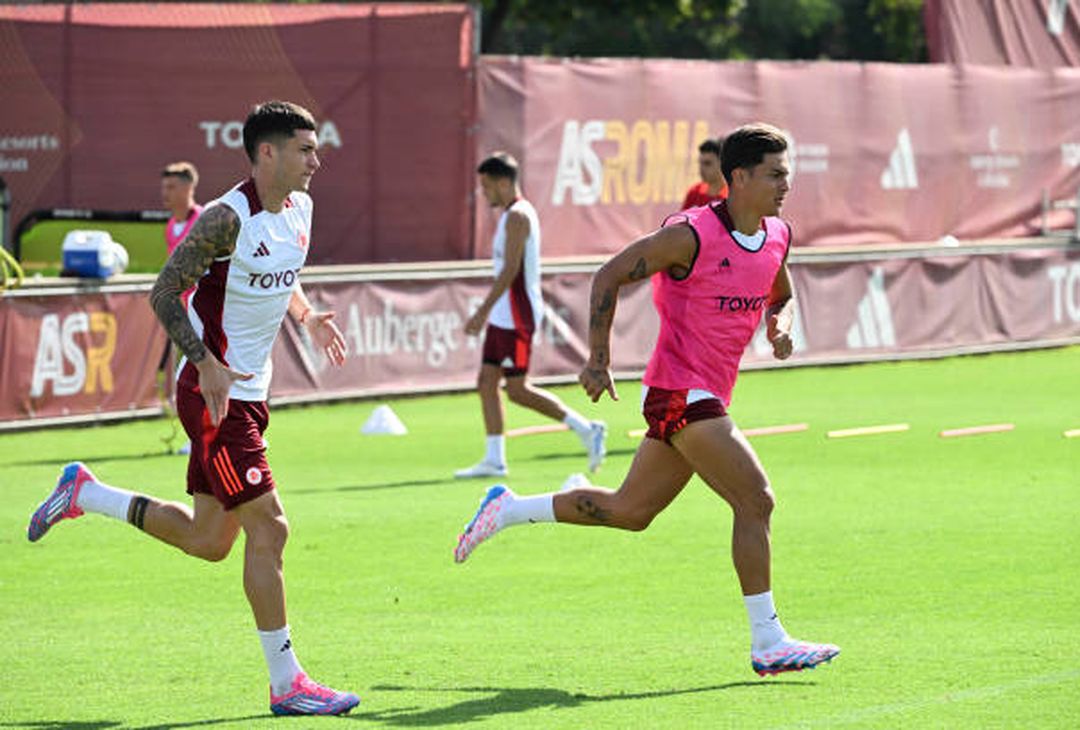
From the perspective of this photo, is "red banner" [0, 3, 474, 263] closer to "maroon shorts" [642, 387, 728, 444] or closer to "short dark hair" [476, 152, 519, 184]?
"short dark hair" [476, 152, 519, 184]

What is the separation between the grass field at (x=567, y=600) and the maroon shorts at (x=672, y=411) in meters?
0.94

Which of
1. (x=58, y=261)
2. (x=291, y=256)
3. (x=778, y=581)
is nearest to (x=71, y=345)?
(x=58, y=261)

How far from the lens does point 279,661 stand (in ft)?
25.8

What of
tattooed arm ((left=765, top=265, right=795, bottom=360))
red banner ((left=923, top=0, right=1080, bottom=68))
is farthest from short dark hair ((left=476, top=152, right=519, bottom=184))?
red banner ((left=923, top=0, right=1080, bottom=68))

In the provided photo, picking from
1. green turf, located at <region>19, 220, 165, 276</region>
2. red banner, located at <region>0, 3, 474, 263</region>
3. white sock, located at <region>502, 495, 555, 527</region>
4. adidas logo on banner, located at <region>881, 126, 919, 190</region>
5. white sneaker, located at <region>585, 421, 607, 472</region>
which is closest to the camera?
white sock, located at <region>502, 495, 555, 527</region>

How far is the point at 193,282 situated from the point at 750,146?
225cm

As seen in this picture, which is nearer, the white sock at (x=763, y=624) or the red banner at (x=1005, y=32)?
the white sock at (x=763, y=624)

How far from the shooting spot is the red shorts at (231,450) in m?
8.02

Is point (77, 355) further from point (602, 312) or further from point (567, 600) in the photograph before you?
point (602, 312)

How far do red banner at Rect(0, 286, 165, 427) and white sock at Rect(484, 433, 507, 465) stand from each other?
472 centimetres

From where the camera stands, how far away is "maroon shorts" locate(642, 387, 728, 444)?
28.2 ft

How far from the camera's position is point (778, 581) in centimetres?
1068

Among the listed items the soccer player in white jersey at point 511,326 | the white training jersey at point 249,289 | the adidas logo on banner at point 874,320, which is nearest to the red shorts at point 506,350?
the soccer player in white jersey at point 511,326

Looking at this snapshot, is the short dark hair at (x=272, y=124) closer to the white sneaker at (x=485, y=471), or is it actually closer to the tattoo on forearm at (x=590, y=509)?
the tattoo on forearm at (x=590, y=509)
